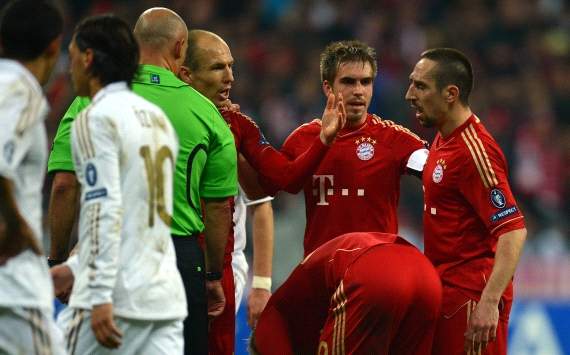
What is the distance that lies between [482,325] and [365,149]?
1.36m

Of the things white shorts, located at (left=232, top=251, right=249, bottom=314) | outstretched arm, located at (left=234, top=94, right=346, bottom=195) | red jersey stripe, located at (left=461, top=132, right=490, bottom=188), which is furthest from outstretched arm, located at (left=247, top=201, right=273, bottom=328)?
red jersey stripe, located at (left=461, top=132, right=490, bottom=188)

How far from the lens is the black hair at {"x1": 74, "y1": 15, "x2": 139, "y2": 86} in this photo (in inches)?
171

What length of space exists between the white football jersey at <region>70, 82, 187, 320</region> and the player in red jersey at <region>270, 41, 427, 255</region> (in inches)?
78.0

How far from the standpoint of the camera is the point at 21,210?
3963mm

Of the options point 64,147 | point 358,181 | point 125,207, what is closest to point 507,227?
point 358,181

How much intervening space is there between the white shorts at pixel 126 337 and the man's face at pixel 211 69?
1917 millimetres

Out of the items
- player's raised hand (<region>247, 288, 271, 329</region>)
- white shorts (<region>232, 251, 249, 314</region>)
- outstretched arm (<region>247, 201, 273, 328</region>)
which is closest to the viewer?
player's raised hand (<region>247, 288, 271, 329</region>)

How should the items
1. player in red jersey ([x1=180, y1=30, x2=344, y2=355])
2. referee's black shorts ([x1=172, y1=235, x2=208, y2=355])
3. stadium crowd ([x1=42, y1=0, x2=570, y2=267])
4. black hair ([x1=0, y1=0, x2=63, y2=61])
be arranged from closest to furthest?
black hair ([x1=0, y1=0, x2=63, y2=61]) → referee's black shorts ([x1=172, y1=235, x2=208, y2=355]) → player in red jersey ([x1=180, y1=30, x2=344, y2=355]) → stadium crowd ([x1=42, y1=0, x2=570, y2=267])

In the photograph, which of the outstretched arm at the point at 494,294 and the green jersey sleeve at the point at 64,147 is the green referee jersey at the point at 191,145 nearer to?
the green jersey sleeve at the point at 64,147

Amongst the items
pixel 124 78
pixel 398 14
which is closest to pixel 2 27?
pixel 124 78

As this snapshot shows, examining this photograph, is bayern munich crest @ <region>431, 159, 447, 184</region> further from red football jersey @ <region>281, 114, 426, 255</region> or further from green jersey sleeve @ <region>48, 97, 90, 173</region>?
green jersey sleeve @ <region>48, 97, 90, 173</region>

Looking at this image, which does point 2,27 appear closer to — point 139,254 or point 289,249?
point 139,254

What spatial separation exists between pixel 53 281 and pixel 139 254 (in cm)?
34

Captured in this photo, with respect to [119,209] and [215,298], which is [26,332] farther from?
[215,298]
